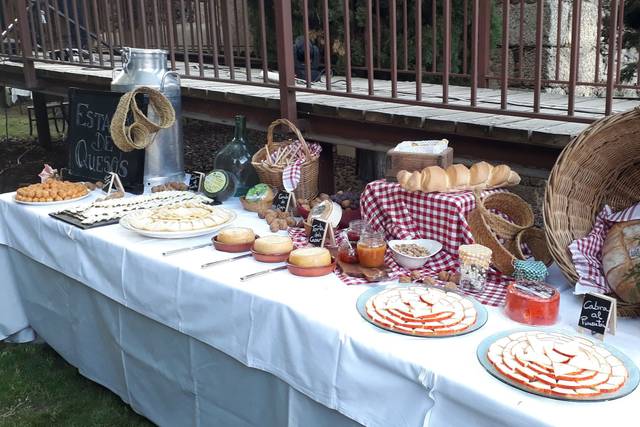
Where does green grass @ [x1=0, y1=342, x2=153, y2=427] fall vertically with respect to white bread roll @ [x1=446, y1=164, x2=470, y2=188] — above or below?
below

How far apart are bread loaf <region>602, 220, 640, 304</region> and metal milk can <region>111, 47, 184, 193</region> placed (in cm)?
213

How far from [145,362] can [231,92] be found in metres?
2.01

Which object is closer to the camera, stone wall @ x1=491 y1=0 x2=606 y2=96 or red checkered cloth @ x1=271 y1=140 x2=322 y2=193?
red checkered cloth @ x1=271 y1=140 x2=322 y2=193

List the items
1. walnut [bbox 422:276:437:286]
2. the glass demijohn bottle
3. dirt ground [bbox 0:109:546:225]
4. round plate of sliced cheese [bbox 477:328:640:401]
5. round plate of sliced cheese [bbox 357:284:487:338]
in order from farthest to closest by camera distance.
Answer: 1. dirt ground [bbox 0:109:546:225]
2. the glass demijohn bottle
3. walnut [bbox 422:276:437:286]
4. round plate of sliced cheese [bbox 357:284:487:338]
5. round plate of sliced cheese [bbox 477:328:640:401]

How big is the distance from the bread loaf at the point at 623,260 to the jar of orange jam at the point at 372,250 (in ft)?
2.07

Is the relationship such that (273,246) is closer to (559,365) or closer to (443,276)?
(443,276)

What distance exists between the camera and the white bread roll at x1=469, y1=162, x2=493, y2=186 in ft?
6.76

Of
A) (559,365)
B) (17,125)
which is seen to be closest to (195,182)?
(559,365)

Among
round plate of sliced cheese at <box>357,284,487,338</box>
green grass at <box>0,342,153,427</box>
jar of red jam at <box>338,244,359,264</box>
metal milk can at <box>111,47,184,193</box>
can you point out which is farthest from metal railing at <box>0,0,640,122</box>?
round plate of sliced cheese at <box>357,284,487,338</box>

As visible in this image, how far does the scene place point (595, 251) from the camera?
181 cm

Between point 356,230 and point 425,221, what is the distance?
0.24m

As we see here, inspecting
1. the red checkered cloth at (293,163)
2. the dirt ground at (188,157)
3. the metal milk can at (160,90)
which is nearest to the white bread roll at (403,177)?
the red checkered cloth at (293,163)

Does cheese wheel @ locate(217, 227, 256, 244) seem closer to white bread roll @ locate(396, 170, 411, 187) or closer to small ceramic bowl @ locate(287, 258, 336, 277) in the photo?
small ceramic bowl @ locate(287, 258, 336, 277)

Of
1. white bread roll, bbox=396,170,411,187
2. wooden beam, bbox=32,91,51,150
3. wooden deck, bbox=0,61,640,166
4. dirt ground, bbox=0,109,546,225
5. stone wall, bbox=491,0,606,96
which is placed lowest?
dirt ground, bbox=0,109,546,225
